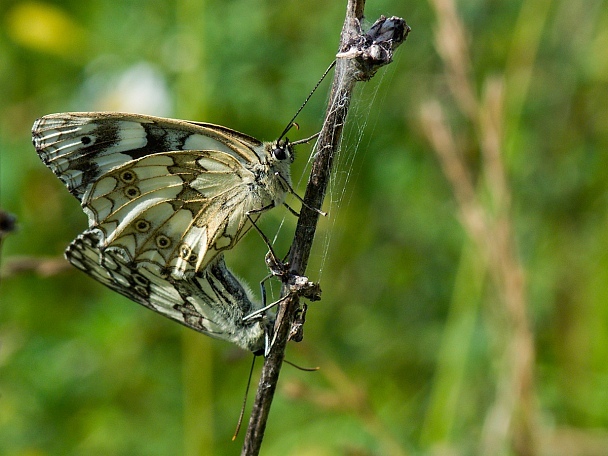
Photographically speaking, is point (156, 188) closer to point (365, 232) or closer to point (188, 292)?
point (188, 292)

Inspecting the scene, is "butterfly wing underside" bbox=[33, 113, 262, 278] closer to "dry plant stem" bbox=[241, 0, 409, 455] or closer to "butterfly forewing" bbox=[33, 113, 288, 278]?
"butterfly forewing" bbox=[33, 113, 288, 278]

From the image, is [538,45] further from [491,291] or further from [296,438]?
[296,438]

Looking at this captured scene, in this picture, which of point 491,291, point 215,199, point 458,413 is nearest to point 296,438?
point 458,413

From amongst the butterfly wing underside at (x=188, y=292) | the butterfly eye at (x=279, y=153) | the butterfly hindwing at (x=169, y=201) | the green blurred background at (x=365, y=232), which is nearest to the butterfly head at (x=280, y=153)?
the butterfly eye at (x=279, y=153)

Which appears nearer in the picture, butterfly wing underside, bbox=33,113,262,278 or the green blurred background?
butterfly wing underside, bbox=33,113,262,278

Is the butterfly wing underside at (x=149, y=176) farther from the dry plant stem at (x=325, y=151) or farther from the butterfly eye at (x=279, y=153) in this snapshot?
the dry plant stem at (x=325, y=151)

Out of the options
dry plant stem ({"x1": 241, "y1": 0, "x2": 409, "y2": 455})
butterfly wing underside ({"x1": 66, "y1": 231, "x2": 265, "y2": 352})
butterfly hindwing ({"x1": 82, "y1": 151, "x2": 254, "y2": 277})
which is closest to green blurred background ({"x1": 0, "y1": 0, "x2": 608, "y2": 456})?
butterfly hindwing ({"x1": 82, "y1": 151, "x2": 254, "y2": 277})

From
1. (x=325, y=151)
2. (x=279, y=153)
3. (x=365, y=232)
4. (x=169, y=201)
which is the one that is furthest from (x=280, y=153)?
(x=365, y=232)
